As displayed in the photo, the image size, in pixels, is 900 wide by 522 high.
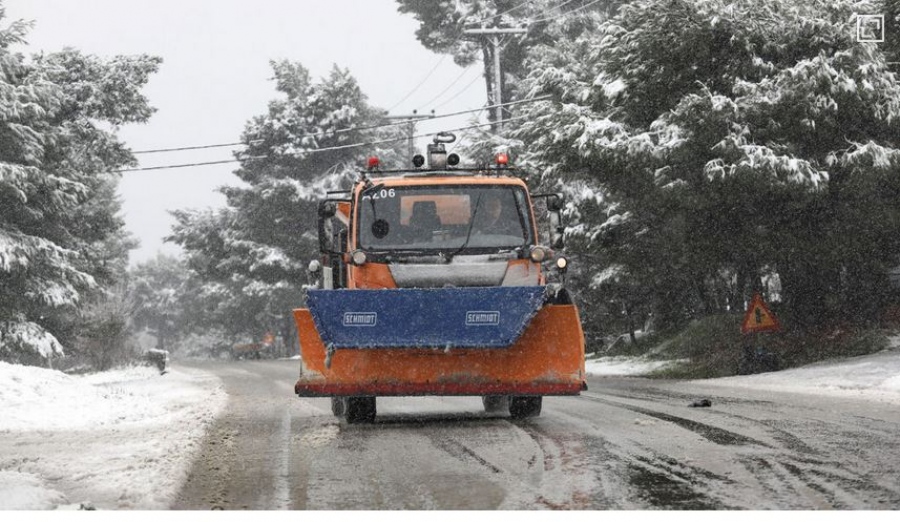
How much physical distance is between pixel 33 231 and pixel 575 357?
2747cm

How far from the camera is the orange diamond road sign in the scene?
19.7 metres

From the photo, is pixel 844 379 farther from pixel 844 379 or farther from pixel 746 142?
pixel 746 142

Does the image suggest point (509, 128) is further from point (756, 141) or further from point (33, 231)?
point (756, 141)

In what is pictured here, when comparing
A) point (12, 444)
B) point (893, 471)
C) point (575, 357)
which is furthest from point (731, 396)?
point (12, 444)

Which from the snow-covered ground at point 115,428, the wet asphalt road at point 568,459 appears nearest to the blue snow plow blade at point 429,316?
the wet asphalt road at point 568,459

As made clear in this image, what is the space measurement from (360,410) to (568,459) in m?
3.80

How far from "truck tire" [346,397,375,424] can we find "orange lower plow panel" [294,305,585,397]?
0.60 meters

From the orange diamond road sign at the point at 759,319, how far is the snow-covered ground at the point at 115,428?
3.55ft

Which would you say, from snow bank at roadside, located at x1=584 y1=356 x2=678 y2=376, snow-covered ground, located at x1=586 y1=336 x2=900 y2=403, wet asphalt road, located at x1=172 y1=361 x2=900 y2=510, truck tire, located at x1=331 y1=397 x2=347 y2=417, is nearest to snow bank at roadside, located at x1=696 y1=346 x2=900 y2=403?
snow-covered ground, located at x1=586 y1=336 x2=900 y2=403

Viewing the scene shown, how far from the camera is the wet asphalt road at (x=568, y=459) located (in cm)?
648

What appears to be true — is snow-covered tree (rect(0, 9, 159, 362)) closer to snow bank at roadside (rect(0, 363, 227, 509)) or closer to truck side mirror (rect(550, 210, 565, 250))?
snow bank at roadside (rect(0, 363, 227, 509))

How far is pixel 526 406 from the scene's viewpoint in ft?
38.5

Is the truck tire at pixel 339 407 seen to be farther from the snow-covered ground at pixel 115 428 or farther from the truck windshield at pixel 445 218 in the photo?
the truck windshield at pixel 445 218

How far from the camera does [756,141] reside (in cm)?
1920
